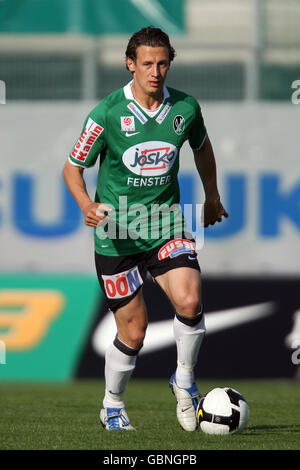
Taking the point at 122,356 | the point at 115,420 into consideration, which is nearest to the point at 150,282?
the point at 122,356

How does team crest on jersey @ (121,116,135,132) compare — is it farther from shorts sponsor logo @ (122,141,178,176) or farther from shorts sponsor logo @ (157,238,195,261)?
shorts sponsor logo @ (157,238,195,261)

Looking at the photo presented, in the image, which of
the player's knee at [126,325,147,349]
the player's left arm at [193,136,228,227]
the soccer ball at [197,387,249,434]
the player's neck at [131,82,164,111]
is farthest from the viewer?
A: the player's left arm at [193,136,228,227]

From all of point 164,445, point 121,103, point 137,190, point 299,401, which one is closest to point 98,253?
point 137,190

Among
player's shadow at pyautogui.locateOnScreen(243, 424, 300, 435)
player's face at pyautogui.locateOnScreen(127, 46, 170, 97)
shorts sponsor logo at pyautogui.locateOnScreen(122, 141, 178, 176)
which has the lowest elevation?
player's shadow at pyautogui.locateOnScreen(243, 424, 300, 435)

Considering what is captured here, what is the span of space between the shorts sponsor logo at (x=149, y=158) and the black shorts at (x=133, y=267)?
0.47 meters

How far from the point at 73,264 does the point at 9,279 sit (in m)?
0.77

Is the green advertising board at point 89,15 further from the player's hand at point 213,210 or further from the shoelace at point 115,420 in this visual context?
the shoelace at point 115,420

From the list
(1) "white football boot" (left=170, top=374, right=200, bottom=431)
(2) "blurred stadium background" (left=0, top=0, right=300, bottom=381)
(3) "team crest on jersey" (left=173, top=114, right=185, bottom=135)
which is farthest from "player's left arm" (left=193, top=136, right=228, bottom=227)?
(2) "blurred stadium background" (left=0, top=0, right=300, bottom=381)

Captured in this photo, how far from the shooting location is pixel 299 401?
9.02 metres

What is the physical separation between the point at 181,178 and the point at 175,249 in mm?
5213

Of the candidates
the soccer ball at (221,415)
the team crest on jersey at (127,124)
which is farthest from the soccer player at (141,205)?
the soccer ball at (221,415)

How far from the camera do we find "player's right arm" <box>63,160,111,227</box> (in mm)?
6234

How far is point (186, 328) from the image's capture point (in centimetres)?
664
